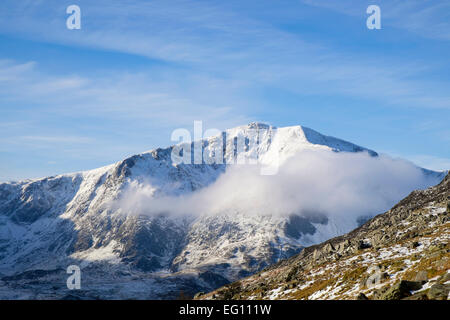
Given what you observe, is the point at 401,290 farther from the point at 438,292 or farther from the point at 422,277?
the point at 422,277

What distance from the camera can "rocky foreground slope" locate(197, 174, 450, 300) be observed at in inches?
1836

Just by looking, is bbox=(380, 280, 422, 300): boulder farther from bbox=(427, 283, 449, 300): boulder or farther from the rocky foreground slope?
bbox=(427, 283, 449, 300): boulder

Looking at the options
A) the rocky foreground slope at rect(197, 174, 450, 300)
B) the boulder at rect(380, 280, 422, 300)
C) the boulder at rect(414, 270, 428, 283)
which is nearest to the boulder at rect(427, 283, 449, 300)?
the rocky foreground slope at rect(197, 174, 450, 300)

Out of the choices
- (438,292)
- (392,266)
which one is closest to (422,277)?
(438,292)

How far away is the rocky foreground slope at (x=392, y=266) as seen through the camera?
153 ft

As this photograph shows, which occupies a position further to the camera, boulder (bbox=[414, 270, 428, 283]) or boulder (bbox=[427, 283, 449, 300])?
boulder (bbox=[414, 270, 428, 283])

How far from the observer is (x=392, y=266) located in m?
64.2

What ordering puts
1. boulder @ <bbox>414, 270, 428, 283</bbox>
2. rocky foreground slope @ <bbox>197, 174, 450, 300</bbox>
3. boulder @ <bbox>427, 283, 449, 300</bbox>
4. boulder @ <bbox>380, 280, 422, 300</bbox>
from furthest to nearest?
boulder @ <bbox>414, 270, 428, 283</bbox> < rocky foreground slope @ <bbox>197, 174, 450, 300</bbox> < boulder @ <bbox>380, 280, 422, 300</bbox> < boulder @ <bbox>427, 283, 449, 300</bbox>

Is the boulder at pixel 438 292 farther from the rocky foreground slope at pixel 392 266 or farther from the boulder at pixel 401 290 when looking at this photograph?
the boulder at pixel 401 290

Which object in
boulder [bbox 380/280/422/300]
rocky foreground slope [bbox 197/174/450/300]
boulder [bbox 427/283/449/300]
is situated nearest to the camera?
boulder [bbox 427/283/449/300]
